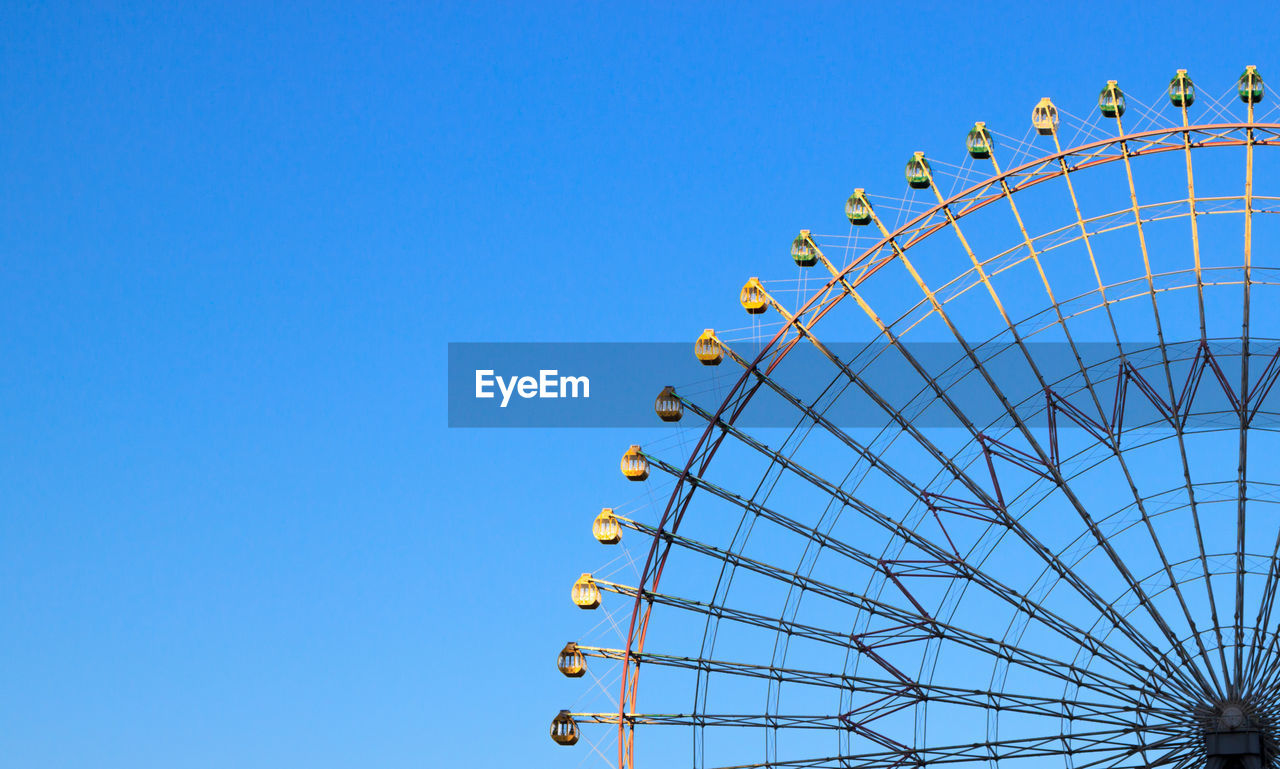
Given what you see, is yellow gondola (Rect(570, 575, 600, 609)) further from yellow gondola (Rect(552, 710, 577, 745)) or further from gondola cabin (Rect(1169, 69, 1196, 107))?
gondola cabin (Rect(1169, 69, 1196, 107))

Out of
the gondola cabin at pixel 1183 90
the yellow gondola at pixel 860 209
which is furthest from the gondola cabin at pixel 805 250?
the gondola cabin at pixel 1183 90

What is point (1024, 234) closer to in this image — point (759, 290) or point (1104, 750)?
point (759, 290)

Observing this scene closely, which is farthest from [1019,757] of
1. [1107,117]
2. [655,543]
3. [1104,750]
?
[1107,117]

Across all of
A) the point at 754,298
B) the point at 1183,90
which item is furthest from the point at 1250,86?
the point at 754,298

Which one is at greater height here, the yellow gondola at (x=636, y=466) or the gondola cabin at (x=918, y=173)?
the gondola cabin at (x=918, y=173)

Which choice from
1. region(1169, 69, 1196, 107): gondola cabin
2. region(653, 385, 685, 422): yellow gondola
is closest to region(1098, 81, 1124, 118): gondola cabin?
region(1169, 69, 1196, 107): gondola cabin

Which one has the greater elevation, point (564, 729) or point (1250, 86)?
point (1250, 86)

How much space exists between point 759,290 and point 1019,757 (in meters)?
14.0

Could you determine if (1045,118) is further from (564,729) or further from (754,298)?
(564,729)

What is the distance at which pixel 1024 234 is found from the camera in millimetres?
61438

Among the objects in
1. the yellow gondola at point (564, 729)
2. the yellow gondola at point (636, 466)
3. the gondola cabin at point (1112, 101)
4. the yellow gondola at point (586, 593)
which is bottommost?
the yellow gondola at point (564, 729)

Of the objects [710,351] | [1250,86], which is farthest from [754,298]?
[1250,86]

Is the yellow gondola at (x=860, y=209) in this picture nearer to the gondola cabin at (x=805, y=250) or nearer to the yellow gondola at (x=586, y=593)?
the gondola cabin at (x=805, y=250)

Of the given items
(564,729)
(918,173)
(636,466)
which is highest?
(918,173)
